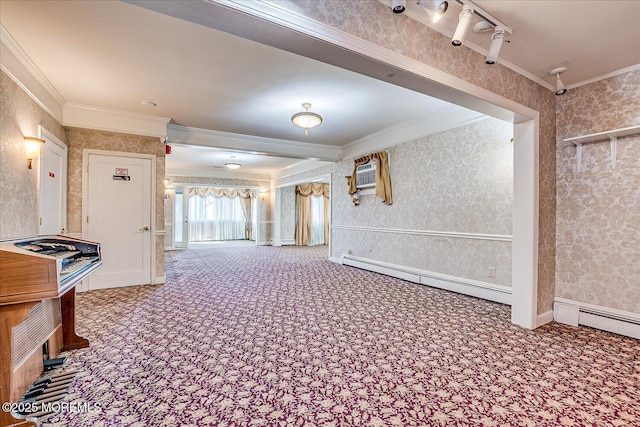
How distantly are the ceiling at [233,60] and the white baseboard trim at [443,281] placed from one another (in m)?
2.31

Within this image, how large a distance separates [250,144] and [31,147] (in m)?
3.06

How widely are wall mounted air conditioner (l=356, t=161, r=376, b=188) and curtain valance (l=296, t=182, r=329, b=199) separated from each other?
4934 mm

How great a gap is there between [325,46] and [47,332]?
8.81 feet

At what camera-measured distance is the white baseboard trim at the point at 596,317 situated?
2.56 metres

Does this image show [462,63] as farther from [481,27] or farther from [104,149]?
[104,149]

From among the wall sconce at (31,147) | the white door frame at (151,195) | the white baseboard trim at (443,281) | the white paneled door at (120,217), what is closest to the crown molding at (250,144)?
the white door frame at (151,195)

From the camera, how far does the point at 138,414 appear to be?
5.12 feet

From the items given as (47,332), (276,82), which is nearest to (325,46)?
(276,82)

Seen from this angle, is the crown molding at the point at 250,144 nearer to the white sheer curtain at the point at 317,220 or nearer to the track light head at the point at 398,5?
the track light head at the point at 398,5

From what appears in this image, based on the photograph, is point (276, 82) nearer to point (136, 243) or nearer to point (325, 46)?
point (325, 46)

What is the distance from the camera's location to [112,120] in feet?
13.5

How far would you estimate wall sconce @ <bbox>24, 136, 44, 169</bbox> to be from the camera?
9.08 feet

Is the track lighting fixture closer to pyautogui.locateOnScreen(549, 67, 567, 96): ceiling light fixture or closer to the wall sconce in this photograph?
pyautogui.locateOnScreen(549, 67, 567, 96): ceiling light fixture

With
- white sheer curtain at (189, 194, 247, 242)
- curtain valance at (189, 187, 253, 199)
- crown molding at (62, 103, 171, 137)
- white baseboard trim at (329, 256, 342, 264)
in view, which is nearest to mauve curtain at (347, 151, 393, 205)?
white baseboard trim at (329, 256, 342, 264)
